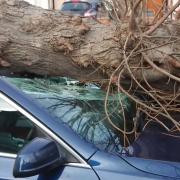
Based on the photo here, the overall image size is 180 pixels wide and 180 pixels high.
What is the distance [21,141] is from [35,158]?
306mm

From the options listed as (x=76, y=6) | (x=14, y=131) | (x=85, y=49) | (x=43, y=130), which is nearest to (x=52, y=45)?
(x=85, y=49)

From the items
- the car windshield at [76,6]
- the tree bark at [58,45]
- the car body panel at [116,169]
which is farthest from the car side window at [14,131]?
the car windshield at [76,6]

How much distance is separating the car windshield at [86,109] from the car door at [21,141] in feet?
0.57

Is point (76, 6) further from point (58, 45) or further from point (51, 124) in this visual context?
point (51, 124)

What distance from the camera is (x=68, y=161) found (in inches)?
94.0

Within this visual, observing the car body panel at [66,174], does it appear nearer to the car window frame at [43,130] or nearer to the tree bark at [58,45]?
the car window frame at [43,130]

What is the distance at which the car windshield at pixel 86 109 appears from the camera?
267cm

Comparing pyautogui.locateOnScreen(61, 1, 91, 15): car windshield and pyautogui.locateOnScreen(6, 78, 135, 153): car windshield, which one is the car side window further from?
pyautogui.locateOnScreen(61, 1, 91, 15): car windshield

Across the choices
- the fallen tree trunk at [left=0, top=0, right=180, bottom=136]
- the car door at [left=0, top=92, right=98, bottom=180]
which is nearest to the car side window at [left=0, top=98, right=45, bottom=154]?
the car door at [left=0, top=92, right=98, bottom=180]

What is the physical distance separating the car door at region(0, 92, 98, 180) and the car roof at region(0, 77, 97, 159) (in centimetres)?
2

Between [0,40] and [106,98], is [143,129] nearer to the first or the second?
[106,98]

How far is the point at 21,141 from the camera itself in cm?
253

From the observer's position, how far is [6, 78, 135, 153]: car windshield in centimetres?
267

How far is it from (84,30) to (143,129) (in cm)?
137
